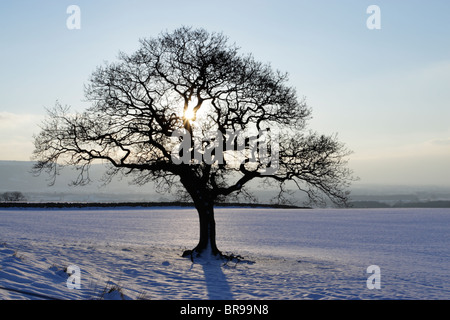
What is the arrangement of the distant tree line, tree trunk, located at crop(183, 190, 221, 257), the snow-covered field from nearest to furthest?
1. the snow-covered field
2. tree trunk, located at crop(183, 190, 221, 257)
3. the distant tree line

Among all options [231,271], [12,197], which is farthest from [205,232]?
[12,197]

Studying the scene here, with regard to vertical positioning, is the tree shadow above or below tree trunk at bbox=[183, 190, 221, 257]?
below

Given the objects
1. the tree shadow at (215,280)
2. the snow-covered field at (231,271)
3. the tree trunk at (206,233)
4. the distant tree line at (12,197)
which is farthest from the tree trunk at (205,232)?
the distant tree line at (12,197)

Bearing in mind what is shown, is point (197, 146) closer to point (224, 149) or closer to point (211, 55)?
point (224, 149)

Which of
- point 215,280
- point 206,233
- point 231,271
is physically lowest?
point 231,271

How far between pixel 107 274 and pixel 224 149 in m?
9.04

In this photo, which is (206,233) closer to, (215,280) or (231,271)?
(231,271)

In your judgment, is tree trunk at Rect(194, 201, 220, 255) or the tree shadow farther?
tree trunk at Rect(194, 201, 220, 255)

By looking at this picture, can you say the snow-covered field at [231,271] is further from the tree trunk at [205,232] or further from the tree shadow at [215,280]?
the tree trunk at [205,232]

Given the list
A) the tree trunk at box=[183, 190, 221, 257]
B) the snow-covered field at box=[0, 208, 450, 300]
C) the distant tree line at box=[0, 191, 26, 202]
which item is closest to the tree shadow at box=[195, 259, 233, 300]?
the snow-covered field at box=[0, 208, 450, 300]

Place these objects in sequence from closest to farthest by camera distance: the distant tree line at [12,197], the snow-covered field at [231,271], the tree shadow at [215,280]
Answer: the snow-covered field at [231,271]
the tree shadow at [215,280]
the distant tree line at [12,197]

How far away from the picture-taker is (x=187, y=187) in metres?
22.1

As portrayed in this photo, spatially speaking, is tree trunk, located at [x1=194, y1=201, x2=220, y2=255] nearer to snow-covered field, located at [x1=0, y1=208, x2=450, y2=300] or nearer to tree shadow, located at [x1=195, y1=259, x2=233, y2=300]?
tree shadow, located at [x1=195, y1=259, x2=233, y2=300]
